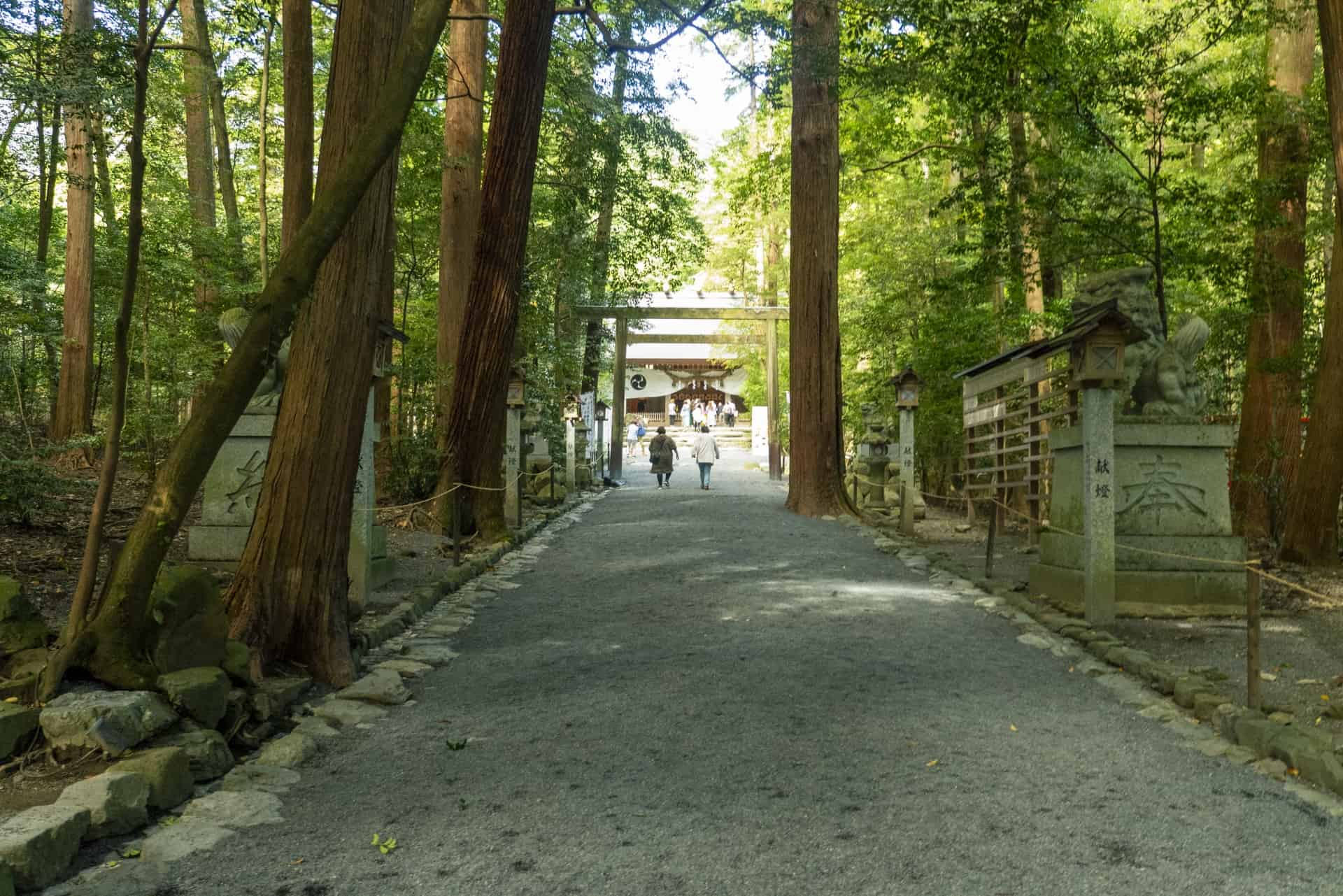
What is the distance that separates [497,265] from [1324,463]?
814 cm

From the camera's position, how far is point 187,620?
4277mm

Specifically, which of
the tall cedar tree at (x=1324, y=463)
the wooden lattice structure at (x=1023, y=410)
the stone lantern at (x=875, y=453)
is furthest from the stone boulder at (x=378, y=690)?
the stone lantern at (x=875, y=453)

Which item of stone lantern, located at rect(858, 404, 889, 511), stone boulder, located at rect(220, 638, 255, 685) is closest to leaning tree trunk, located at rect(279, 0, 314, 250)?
stone boulder, located at rect(220, 638, 255, 685)

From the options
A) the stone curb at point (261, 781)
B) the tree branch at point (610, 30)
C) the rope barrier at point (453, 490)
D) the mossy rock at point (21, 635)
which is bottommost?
the stone curb at point (261, 781)

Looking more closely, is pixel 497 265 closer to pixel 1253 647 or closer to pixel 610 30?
pixel 610 30

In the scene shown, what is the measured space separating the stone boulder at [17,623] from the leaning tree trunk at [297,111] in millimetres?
4745

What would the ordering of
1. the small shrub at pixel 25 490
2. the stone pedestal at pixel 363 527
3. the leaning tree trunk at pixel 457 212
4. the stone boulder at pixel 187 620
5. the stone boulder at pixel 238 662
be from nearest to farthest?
the stone boulder at pixel 187 620 < the stone boulder at pixel 238 662 < the stone pedestal at pixel 363 527 < the small shrub at pixel 25 490 < the leaning tree trunk at pixel 457 212

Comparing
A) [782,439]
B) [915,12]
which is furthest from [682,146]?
[782,439]

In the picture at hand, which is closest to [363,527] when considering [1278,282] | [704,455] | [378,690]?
[378,690]

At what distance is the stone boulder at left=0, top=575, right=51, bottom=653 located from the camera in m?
4.02

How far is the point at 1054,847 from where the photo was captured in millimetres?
2992

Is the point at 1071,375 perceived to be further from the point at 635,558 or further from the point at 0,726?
the point at 0,726

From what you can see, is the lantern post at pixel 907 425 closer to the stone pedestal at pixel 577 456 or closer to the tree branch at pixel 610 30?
the tree branch at pixel 610 30

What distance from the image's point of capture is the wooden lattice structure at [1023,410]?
845 cm
